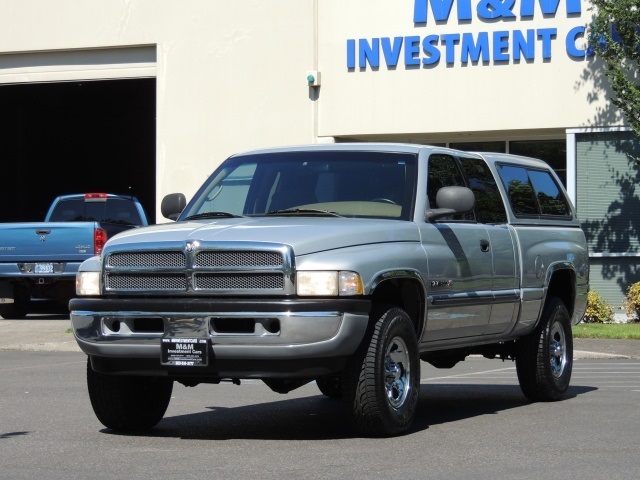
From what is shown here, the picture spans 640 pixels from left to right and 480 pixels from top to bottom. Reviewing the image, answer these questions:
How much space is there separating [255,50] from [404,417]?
57.6 ft

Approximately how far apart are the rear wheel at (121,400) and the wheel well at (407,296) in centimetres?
168

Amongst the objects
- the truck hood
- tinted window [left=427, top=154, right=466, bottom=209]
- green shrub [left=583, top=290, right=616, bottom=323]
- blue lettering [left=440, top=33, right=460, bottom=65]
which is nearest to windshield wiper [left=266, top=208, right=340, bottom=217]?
the truck hood

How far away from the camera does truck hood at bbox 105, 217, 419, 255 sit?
28.0 ft

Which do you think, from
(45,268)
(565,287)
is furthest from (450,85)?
(565,287)

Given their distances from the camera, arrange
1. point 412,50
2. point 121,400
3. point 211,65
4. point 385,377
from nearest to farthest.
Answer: point 385,377, point 121,400, point 412,50, point 211,65

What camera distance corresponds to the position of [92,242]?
2152cm

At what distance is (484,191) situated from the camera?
11.0 meters

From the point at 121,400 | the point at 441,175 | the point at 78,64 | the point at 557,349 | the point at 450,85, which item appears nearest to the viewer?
the point at 121,400

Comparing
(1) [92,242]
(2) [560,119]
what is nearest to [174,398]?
(1) [92,242]

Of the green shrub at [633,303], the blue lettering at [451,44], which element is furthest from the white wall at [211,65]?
the green shrub at [633,303]

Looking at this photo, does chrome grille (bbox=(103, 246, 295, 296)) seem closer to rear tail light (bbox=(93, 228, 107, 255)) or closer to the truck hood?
the truck hood

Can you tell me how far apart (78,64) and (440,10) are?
787 cm

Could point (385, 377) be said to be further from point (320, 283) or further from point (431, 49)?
point (431, 49)

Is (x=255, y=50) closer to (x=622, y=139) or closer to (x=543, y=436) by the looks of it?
(x=622, y=139)
